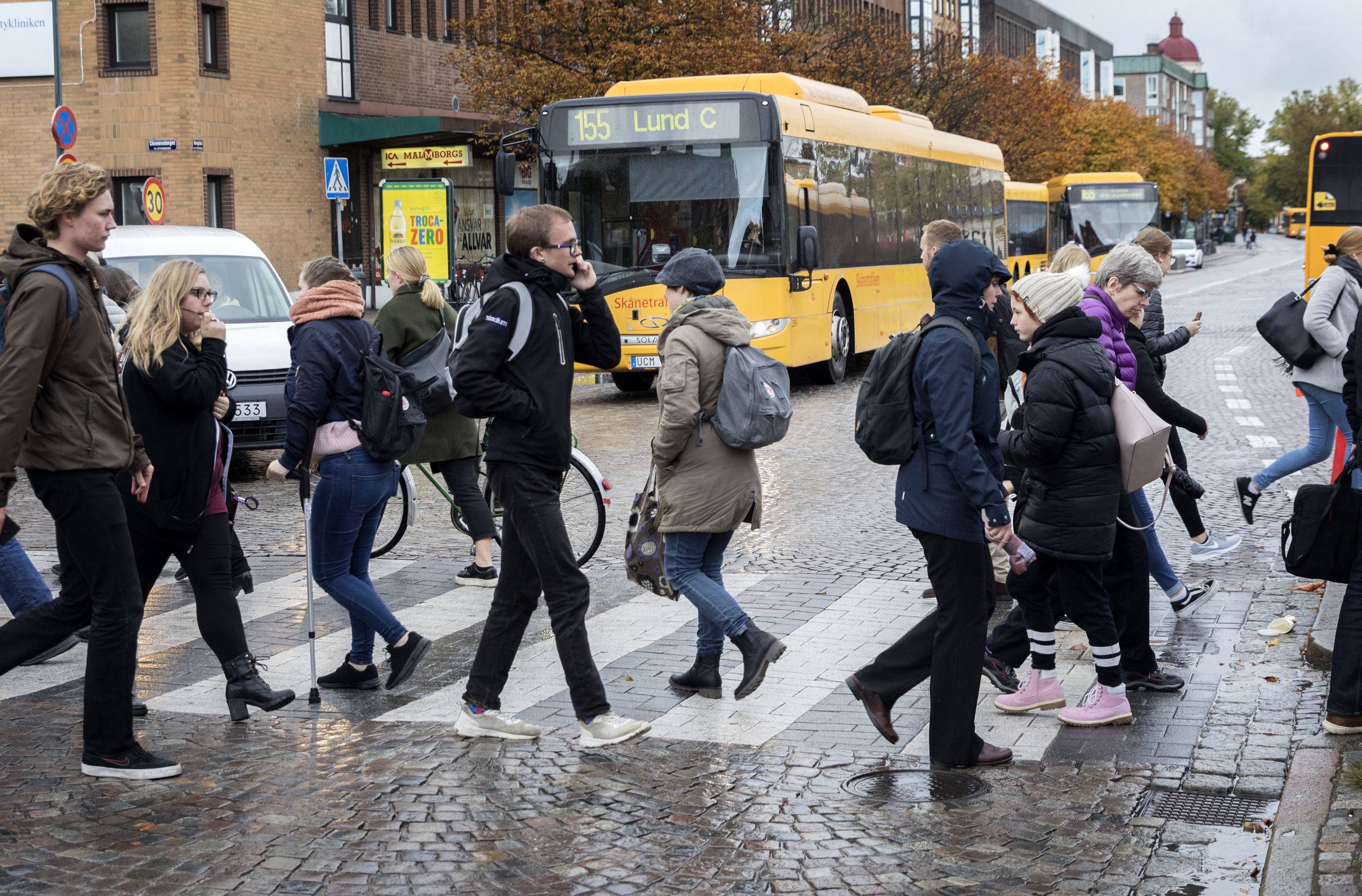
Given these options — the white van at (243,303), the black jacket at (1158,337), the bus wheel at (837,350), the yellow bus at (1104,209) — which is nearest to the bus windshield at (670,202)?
the bus wheel at (837,350)

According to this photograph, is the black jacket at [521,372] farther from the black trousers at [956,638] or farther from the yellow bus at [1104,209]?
the yellow bus at [1104,209]

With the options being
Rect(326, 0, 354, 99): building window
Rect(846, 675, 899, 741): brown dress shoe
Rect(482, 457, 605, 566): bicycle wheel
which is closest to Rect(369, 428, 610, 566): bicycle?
Rect(482, 457, 605, 566): bicycle wheel

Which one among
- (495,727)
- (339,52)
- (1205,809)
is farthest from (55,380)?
(339,52)

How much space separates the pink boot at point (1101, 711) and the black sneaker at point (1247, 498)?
404cm

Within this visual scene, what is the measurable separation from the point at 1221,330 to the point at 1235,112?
14814cm

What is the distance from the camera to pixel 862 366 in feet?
78.7

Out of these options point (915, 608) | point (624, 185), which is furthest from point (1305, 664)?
point (624, 185)

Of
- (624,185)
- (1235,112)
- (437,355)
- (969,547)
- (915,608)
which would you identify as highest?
(1235,112)

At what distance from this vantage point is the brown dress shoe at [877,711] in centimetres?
561

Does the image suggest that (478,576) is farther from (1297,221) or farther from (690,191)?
(1297,221)

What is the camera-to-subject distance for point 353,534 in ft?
21.5

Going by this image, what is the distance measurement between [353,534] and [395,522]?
11.1 feet

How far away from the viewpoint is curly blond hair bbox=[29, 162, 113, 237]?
517 centimetres

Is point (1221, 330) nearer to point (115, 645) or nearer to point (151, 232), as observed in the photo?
point (151, 232)
